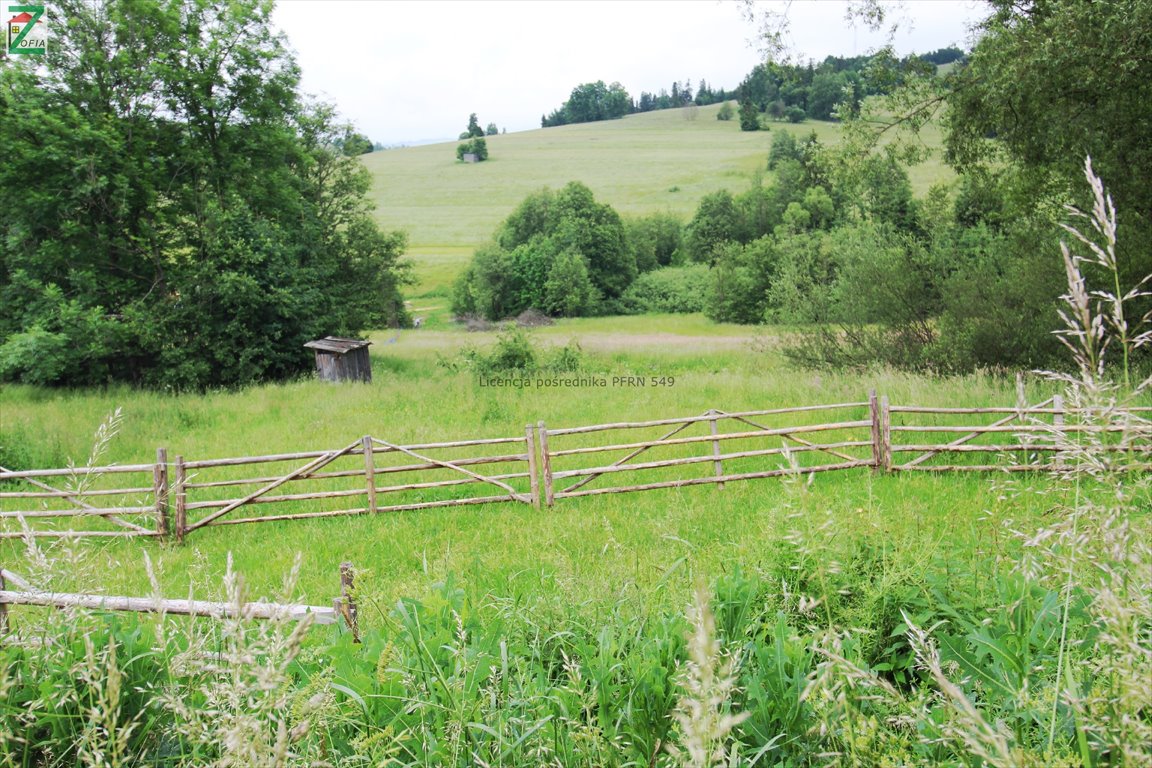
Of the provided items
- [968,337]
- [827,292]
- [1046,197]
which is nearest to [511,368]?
[827,292]

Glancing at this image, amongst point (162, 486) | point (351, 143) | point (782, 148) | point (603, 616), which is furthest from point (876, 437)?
point (782, 148)

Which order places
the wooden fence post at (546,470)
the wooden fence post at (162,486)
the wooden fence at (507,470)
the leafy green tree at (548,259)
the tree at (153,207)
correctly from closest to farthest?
the wooden fence post at (162,486)
the wooden fence at (507,470)
the wooden fence post at (546,470)
the tree at (153,207)
the leafy green tree at (548,259)

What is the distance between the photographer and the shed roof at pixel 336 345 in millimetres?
22250

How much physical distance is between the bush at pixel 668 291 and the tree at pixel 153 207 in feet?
86.1

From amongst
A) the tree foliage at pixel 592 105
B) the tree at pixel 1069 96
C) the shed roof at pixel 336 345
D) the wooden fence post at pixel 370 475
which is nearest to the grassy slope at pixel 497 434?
the wooden fence post at pixel 370 475

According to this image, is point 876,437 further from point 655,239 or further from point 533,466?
point 655,239

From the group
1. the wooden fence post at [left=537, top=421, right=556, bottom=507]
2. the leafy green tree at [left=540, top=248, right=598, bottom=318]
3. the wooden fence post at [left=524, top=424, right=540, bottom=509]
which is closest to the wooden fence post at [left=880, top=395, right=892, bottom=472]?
the wooden fence post at [left=537, top=421, right=556, bottom=507]

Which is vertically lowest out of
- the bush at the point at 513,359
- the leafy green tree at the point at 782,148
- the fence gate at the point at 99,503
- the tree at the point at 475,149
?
the bush at the point at 513,359

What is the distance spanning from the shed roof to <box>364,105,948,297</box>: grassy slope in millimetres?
24968

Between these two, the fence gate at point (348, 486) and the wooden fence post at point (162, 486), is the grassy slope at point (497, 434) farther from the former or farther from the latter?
the wooden fence post at point (162, 486)

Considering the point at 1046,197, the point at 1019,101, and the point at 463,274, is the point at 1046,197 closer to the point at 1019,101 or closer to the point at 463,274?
the point at 1019,101

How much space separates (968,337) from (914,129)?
193 inches

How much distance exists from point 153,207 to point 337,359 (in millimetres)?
7208

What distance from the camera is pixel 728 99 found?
93.0 meters
